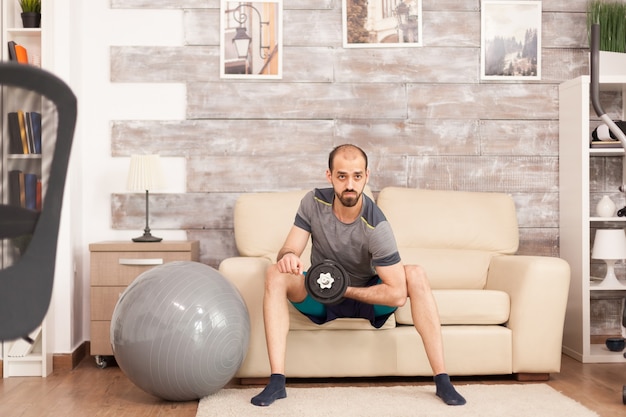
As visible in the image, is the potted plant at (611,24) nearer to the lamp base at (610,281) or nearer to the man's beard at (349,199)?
the lamp base at (610,281)

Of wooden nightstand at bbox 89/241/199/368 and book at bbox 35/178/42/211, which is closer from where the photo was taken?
book at bbox 35/178/42/211

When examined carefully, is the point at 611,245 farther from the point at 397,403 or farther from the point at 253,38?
the point at 253,38

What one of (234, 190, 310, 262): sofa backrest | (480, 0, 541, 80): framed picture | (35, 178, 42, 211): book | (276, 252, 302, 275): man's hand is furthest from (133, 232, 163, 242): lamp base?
(35, 178, 42, 211): book

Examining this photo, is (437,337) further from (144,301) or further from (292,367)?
(144,301)

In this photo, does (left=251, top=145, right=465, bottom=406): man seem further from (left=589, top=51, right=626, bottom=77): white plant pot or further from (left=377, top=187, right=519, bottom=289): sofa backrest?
(left=589, top=51, right=626, bottom=77): white plant pot

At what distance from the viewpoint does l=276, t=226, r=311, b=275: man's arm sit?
2865mm

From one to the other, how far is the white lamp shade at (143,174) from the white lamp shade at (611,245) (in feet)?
7.66

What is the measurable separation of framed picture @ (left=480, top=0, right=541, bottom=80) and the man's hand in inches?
78.1

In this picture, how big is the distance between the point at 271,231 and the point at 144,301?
1.07m

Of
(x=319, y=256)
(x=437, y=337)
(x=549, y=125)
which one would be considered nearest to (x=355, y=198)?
(x=319, y=256)

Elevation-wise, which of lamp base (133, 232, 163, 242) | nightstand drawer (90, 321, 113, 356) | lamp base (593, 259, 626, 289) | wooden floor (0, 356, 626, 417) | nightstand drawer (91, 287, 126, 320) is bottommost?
wooden floor (0, 356, 626, 417)

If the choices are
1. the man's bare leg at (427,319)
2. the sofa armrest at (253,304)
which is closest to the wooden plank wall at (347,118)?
the sofa armrest at (253,304)

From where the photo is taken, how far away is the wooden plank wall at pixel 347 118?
4164 mm

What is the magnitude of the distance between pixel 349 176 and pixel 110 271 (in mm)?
1463
